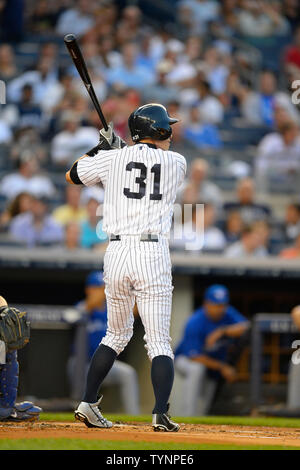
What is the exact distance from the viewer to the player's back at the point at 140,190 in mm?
5242

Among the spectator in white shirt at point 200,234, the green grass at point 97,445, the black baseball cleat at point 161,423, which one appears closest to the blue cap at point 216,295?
the spectator in white shirt at point 200,234

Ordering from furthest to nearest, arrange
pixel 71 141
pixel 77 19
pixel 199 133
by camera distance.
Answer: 1. pixel 77 19
2. pixel 199 133
3. pixel 71 141

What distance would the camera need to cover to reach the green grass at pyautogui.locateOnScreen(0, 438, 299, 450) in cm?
454

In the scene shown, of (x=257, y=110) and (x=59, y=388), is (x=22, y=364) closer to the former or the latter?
(x=59, y=388)

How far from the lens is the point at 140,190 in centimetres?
528

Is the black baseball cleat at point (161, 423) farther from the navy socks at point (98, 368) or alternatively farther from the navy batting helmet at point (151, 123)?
the navy batting helmet at point (151, 123)

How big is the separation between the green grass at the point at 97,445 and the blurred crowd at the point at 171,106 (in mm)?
5047

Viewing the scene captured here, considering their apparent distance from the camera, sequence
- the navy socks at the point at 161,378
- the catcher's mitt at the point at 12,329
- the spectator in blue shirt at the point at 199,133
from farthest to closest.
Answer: the spectator in blue shirt at the point at 199,133 → the catcher's mitt at the point at 12,329 → the navy socks at the point at 161,378

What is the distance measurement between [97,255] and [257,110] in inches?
190

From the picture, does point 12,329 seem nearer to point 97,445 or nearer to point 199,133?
point 97,445

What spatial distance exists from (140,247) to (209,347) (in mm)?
4275

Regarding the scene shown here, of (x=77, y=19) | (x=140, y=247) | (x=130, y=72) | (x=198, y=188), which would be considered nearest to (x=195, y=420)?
(x=140, y=247)

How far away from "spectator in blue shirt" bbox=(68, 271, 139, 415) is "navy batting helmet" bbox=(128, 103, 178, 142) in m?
3.52
